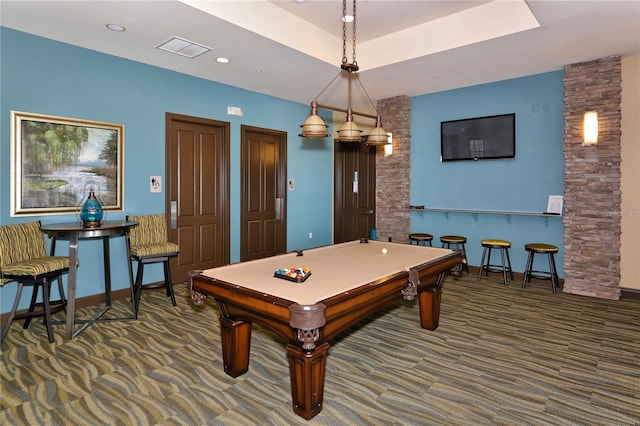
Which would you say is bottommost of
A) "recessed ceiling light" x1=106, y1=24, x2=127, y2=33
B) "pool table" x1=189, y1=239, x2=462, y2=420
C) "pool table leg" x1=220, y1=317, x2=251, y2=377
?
"pool table leg" x1=220, y1=317, x2=251, y2=377

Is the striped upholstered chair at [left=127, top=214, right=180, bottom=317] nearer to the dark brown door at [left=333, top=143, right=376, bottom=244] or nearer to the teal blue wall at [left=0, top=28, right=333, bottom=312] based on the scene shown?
the teal blue wall at [left=0, top=28, right=333, bottom=312]

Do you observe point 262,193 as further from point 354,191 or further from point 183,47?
point 183,47

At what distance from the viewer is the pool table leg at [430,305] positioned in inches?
140

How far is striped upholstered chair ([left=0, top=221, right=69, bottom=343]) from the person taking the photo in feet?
10.6

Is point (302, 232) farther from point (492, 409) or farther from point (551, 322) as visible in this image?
point (492, 409)

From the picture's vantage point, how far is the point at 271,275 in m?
2.71

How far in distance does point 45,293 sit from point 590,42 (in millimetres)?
6136

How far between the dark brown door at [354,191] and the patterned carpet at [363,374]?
11.8 ft

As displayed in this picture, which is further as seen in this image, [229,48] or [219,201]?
[219,201]

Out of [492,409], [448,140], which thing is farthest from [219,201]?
[492,409]

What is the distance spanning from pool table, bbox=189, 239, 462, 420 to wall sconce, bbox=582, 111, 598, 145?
2.89 metres

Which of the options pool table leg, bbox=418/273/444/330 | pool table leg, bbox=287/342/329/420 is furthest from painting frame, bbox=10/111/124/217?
pool table leg, bbox=418/273/444/330

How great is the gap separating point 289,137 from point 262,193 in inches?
47.0

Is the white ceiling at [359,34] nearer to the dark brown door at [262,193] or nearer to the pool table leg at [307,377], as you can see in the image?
the dark brown door at [262,193]
